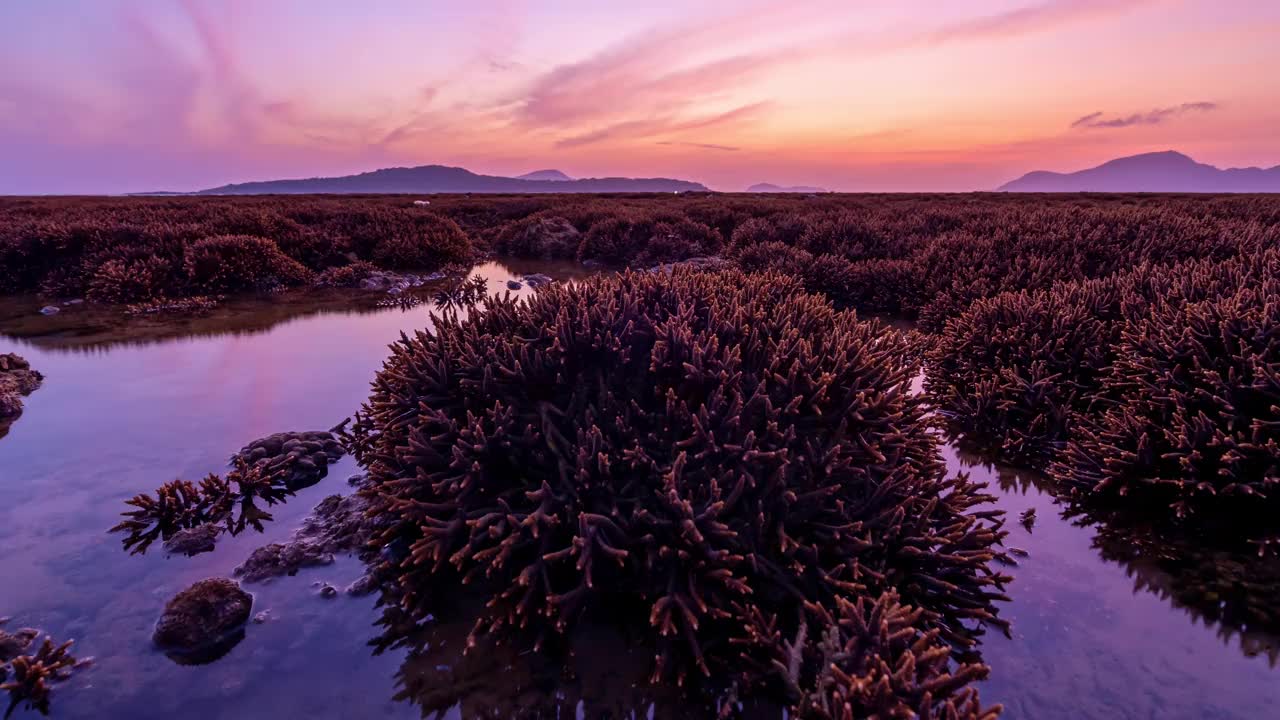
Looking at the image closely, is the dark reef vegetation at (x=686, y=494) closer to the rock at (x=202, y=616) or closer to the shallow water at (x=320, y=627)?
the shallow water at (x=320, y=627)

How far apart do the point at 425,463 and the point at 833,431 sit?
2.63m

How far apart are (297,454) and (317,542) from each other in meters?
1.45

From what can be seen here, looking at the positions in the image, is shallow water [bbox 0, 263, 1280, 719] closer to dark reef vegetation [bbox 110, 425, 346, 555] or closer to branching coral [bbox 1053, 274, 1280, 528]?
dark reef vegetation [bbox 110, 425, 346, 555]

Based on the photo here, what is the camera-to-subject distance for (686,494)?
319 centimetres

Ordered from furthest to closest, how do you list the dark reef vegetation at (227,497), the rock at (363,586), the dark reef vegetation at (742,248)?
the dark reef vegetation at (742,248), the dark reef vegetation at (227,497), the rock at (363,586)

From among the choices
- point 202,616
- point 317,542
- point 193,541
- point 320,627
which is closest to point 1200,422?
point 320,627

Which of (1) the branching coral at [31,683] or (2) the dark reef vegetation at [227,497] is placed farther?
(2) the dark reef vegetation at [227,497]

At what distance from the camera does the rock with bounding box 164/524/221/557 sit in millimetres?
3988

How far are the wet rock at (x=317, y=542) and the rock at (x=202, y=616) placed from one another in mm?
352

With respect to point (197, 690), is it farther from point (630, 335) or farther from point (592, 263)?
point (592, 263)

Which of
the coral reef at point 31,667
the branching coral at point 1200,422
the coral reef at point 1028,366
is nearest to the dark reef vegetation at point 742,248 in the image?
the coral reef at point 1028,366

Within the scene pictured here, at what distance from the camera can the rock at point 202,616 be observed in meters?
3.09

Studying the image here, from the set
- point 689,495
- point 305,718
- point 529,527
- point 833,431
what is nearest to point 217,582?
point 305,718

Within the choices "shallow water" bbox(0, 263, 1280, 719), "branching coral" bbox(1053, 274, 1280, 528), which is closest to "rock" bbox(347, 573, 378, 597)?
"shallow water" bbox(0, 263, 1280, 719)
